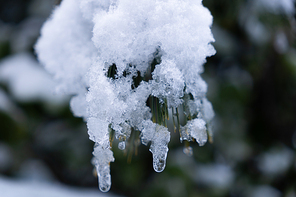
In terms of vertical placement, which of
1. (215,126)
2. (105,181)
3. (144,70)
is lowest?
(105,181)

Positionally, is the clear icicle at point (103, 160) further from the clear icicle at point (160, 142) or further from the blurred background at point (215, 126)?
the blurred background at point (215, 126)

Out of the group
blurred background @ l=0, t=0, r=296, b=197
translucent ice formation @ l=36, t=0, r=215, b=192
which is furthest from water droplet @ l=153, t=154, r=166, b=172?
blurred background @ l=0, t=0, r=296, b=197

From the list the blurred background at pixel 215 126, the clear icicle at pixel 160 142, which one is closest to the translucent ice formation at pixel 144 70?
the clear icicle at pixel 160 142

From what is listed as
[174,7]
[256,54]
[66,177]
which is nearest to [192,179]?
[256,54]

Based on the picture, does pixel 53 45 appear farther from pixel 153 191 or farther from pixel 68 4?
pixel 153 191

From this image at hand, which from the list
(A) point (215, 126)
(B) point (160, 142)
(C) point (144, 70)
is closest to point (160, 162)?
(B) point (160, 142)

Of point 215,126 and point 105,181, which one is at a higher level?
point 215,126

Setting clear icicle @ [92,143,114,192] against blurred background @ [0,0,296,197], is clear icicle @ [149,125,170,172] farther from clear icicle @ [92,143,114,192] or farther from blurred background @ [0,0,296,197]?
blurred background @ [0,0,296,197]

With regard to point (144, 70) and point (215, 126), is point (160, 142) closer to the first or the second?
point (144, 70)
